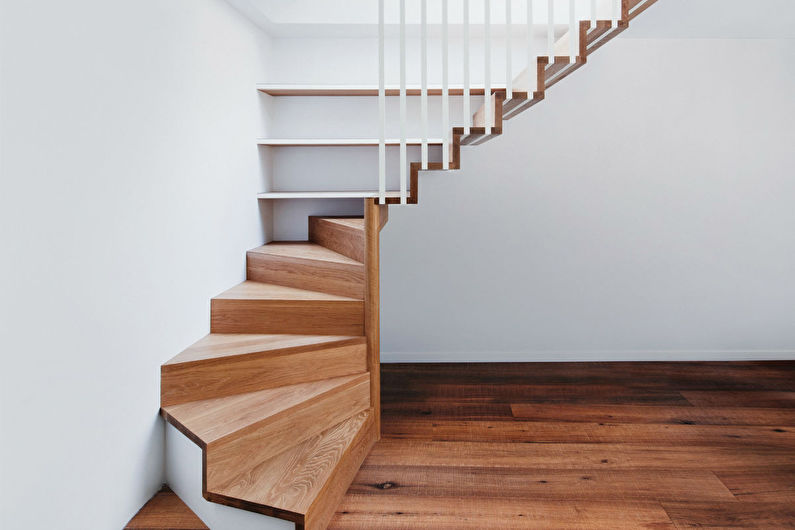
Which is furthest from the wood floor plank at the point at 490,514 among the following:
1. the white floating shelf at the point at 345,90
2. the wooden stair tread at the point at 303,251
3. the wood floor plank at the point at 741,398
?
the white floating shelf at the point at 345,90

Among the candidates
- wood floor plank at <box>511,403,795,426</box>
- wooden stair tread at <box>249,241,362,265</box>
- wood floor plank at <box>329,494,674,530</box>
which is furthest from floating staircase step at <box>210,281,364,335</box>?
wood floor plank at <box>511,403,795,426</box>

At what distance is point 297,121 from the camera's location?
4020 millimetres

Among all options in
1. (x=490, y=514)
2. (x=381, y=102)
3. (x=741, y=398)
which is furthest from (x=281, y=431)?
(x=741, y=398)

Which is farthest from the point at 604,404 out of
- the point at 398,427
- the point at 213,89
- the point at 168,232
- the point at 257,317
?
the point at 213,89

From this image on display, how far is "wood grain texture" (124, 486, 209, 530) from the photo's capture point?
2010mm

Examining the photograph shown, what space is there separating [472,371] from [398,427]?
3.54 feet

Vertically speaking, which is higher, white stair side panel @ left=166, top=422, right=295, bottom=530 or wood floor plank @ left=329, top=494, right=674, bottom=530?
white stair side panel @ left=166, top=422, right=295, bottom=530

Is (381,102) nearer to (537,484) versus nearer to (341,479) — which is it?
(341,479)

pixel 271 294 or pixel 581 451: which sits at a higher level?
pixel 271 294

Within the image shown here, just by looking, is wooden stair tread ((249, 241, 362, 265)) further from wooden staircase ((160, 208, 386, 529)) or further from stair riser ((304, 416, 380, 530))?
stair riser ((304, 416, 380, 530))

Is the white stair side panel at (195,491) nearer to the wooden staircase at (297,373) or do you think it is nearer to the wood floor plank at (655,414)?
the wooden staircase at (297,373)

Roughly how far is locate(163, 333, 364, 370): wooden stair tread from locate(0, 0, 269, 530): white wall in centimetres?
7

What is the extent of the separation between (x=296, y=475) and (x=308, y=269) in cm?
131

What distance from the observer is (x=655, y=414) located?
3.15 metres
